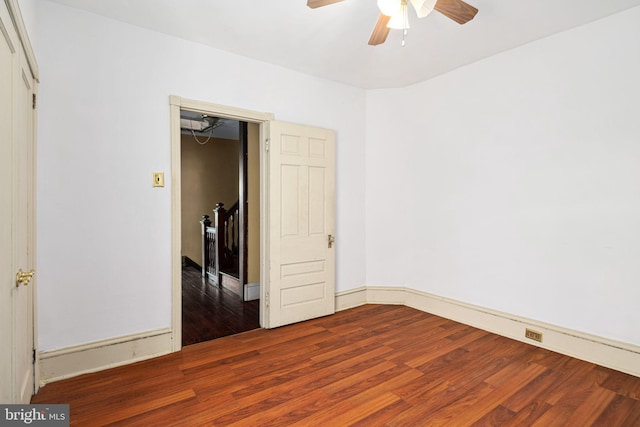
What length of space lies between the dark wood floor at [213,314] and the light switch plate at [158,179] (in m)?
1.50

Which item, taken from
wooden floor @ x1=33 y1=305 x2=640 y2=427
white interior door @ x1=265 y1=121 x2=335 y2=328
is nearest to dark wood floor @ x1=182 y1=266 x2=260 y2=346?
wooden floor @ x1=33 y1=305 x2=640 y2=427

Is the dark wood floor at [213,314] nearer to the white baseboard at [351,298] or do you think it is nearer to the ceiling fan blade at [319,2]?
the white baseboard at [351,298]

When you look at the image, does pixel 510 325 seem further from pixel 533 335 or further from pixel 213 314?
pixel 213 314

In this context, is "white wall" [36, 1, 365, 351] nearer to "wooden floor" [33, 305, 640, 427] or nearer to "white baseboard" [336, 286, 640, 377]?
"wooden floor" [33, 305, 640, 427]

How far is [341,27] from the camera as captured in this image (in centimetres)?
274

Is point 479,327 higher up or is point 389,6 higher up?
point 389,6

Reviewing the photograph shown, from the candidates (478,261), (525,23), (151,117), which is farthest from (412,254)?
(151,117)

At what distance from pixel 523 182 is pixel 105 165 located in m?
3.69

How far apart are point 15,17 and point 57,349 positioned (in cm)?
217

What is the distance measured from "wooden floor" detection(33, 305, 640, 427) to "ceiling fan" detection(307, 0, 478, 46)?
8.07ft

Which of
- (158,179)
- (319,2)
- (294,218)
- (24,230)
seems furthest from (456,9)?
(24,230)

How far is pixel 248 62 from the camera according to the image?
10.8 ft

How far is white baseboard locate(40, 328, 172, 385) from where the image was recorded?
238 cm

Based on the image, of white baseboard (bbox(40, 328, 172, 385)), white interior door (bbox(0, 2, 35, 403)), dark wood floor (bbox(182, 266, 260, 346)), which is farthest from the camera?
dark wood floor (bbox(182, 266, 260, 346))
